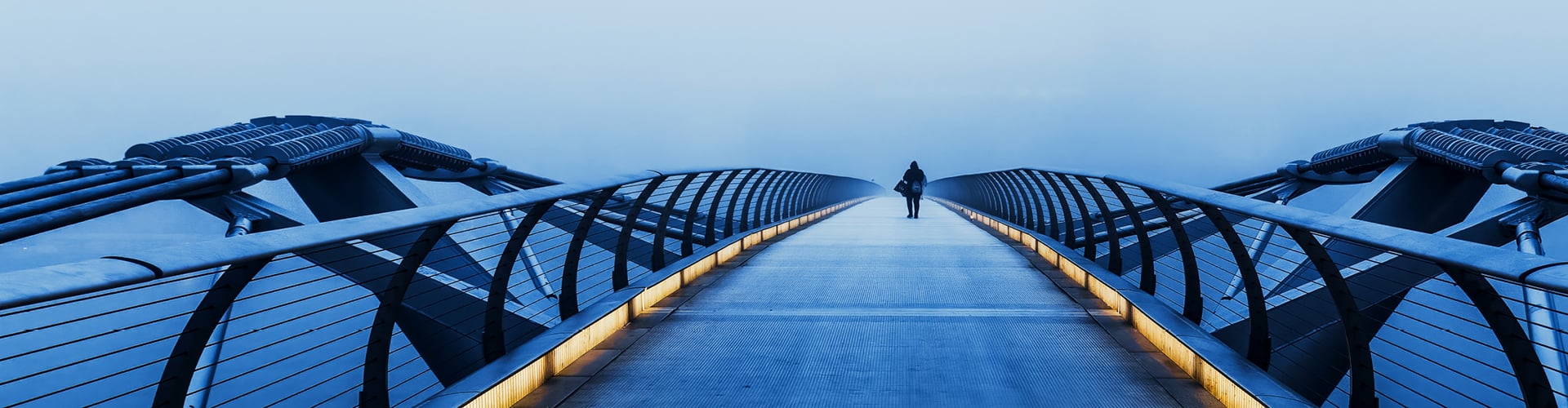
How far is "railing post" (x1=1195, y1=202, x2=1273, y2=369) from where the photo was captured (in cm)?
392

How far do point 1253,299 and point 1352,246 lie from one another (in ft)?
64.5

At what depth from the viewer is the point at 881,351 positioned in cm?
476

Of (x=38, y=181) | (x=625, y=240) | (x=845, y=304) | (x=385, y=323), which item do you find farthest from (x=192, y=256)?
(x=38, y=181)

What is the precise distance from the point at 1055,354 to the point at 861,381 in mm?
1044

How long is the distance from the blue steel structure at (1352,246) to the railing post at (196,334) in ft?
8.71

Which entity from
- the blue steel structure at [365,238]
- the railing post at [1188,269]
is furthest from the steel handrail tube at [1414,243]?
the blue steel structure at [365,238]

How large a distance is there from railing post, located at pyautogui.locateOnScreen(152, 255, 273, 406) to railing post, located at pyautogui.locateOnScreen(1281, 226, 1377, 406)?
9.67 feet

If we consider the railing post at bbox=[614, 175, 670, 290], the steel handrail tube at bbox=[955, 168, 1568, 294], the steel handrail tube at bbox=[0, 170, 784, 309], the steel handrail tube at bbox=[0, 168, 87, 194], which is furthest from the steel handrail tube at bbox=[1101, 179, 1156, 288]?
the steel handrail tube at bbox=[0, 168, 87, 194]

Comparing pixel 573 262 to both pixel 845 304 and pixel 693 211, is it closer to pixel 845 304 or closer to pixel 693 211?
pixel 845 304

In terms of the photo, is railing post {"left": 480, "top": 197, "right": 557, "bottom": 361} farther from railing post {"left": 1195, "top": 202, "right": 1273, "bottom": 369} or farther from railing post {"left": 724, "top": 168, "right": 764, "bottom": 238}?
railing post {"left": 724, "top": 168, "right": 764, "bottom": 238}

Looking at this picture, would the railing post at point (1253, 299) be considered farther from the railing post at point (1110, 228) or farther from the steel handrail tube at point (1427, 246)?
the railing post at point (1110, 228)

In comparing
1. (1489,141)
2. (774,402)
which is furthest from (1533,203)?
(774,402)

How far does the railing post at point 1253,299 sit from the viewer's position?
3.92m

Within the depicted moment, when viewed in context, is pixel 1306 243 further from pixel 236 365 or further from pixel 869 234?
pixel 236 365
